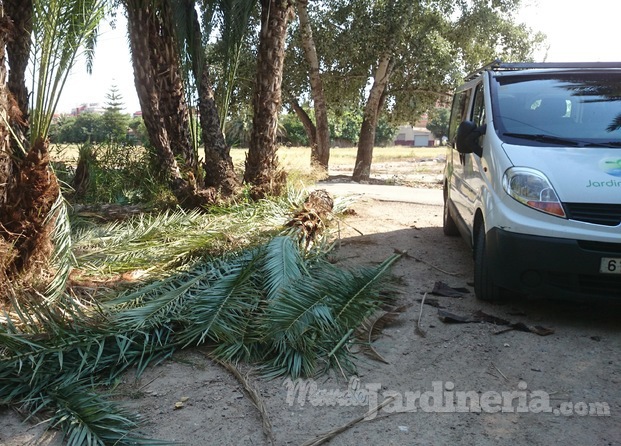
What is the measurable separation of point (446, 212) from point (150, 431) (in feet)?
18.4

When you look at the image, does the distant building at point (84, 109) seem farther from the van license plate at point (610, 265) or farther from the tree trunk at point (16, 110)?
the van license plate at point (610, 265)

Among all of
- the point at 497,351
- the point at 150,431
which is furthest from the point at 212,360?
the point at 497,351

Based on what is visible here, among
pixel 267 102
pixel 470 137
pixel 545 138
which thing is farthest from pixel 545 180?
pixel 267 102

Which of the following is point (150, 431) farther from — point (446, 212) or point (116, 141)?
point (116, 141)

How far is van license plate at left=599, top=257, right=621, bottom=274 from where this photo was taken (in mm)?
4355

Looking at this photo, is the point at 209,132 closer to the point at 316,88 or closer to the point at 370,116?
the point at 316,88

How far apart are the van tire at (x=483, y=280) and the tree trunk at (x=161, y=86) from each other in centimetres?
429

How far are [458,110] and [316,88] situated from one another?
12579mm

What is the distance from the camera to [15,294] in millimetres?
4500

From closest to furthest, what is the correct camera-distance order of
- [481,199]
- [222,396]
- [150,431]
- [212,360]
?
[150,431]
[222,396]
[212,360]
[481,199]

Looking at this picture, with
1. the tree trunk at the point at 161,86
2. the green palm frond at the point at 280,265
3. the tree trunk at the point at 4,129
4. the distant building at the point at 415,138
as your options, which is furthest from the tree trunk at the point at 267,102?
the distant building at the point at 415,138

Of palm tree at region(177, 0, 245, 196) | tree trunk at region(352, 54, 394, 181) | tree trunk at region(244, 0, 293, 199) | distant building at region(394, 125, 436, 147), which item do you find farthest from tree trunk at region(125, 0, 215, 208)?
distant building at region(394, 125, 436, 147)

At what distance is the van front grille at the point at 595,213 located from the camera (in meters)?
4.39

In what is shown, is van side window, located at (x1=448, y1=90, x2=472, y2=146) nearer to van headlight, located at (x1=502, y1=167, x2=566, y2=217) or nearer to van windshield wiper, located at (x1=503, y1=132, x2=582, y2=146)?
van windshield wiper, located at (x1=503, y1=132, x2=582, y2=146)
